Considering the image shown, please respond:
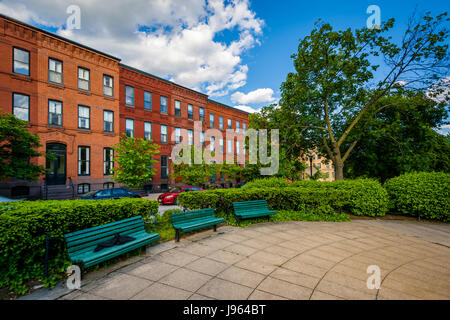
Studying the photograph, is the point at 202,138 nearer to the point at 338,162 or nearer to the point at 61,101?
the point at 61,101

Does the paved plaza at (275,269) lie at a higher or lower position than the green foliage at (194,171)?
lower

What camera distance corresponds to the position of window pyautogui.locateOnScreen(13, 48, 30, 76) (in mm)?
16688

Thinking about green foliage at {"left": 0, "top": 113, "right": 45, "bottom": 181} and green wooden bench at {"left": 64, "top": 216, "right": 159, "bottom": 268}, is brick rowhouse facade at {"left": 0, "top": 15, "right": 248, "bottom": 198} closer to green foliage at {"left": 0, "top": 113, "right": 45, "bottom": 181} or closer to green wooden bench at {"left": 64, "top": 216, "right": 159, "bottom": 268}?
green foliage at {"left": 0, "top": 113, "right": 45, "bottom": 181}

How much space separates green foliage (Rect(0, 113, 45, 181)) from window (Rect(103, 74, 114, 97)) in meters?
10.2

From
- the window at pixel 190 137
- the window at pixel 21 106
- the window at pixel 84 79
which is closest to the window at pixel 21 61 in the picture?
the window at pixel 21 106

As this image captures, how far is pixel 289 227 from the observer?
7.98 m

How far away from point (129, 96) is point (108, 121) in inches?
156

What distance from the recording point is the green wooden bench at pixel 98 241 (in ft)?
12.8

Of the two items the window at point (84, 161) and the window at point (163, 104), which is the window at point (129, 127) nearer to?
the window at point (84, 161)

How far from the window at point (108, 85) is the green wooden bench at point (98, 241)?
68.5ft

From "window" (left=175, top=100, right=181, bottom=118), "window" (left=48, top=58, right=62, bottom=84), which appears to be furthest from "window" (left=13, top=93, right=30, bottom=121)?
"window" (left=175, top=100, right=181, bottom=118)

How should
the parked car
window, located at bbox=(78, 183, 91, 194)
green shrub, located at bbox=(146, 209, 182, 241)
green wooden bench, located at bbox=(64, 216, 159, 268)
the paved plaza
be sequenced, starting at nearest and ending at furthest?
the paved plaza < green wooden bench, located at bbox=(64, 216, 159, 268) < green shrub, located at bbox=(146, 209, 182, 241) < the parked car < window, located at bbox=(78, 183, 91, 194)
